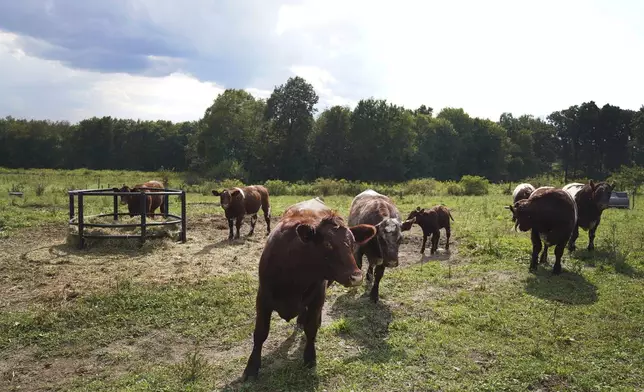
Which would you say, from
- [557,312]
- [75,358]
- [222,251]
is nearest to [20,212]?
[222,251]

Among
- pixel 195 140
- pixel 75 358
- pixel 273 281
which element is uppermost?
pixel 195 140

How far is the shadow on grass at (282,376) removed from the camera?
486cm

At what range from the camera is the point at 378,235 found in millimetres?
7355

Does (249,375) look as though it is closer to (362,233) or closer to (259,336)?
(259,336)

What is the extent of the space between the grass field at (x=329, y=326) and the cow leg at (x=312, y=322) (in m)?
0.16

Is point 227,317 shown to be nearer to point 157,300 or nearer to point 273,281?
point 157,300

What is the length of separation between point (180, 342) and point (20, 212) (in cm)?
1460

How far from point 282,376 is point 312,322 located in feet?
2.29

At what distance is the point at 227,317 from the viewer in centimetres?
691

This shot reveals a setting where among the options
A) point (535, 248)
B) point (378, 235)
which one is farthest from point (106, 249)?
point (535, 248)

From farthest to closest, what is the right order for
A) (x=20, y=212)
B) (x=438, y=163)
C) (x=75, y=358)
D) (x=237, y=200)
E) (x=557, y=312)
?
(x=438, y=163) < (x=20, y=212) < (x=237, y=200) < (x=557, y=312) < (x=75, y=358)

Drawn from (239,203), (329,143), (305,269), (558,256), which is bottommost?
(558,256)

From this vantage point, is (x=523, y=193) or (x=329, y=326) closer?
(x=329, y=326)

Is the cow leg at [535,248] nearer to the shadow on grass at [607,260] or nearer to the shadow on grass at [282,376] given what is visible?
the shadow on grass at [607,260]
